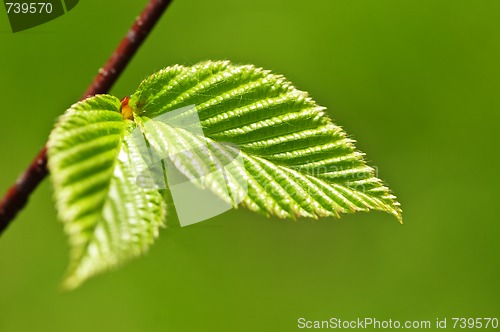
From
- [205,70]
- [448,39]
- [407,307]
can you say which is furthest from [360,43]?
[205,70]

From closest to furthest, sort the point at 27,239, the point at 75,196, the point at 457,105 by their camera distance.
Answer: the point at 75,196 < the point at 27,239 < the point at 457,105

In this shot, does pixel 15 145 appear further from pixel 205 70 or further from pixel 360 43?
pixel 205 70

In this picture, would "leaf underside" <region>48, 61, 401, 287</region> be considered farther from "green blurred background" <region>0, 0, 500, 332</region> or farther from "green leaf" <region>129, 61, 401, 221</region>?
"green blurred background" <region>0, 0, 500, 332</region>

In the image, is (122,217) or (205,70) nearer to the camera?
(122,217)

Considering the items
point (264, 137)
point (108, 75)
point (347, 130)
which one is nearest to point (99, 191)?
point (108, 75)

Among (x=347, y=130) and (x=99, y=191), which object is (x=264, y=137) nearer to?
(x=99, y=191)

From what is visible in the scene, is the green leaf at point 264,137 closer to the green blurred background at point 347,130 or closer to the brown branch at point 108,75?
the brown branch at point 108,75

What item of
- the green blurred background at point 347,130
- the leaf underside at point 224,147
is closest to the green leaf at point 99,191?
the leaf underside at point 224,147
